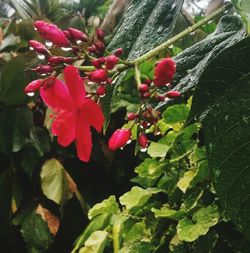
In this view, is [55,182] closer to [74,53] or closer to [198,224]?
[198,224]

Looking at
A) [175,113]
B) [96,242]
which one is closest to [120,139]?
[175,113]

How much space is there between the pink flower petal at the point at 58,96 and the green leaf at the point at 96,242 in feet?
2.14

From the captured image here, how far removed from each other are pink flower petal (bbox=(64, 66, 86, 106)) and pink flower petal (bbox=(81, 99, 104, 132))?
2 cm

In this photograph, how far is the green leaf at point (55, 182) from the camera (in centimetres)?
159

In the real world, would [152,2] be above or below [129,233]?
above

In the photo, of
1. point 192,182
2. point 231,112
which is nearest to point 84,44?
point 231,112

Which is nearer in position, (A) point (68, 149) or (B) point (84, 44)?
(B) point (84, 44)

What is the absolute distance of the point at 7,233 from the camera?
5.82 ft

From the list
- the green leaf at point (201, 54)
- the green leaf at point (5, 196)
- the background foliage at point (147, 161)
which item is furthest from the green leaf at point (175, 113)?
the green leaf at point (5, 196)

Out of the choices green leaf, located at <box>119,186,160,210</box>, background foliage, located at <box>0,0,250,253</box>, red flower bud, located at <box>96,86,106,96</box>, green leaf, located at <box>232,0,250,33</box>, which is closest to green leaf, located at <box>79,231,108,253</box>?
background foliage, located at <box>0,0,250,253</box>

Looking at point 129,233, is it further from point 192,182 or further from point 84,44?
point 84,44

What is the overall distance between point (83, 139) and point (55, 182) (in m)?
1.11

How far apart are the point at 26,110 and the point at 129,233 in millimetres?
807

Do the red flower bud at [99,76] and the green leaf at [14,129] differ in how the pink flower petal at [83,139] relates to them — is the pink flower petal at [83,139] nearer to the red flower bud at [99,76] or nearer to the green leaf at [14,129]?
the red flower bud at [99,76]
